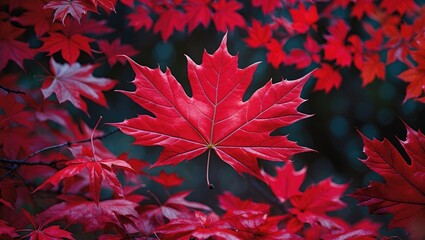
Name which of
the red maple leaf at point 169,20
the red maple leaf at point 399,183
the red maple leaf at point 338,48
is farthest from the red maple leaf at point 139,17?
the red maple leaf at point 399,183

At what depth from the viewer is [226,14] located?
6.23ft

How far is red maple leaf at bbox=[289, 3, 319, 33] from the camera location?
1.76 metres

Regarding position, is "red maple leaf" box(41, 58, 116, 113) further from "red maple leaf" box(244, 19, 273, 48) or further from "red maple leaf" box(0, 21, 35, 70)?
"red maple leaf" box(244, 19, 273, 48)

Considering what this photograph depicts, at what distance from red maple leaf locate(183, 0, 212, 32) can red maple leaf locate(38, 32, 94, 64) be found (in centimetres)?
58

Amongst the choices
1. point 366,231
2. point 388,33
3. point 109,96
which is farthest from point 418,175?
point 109,96

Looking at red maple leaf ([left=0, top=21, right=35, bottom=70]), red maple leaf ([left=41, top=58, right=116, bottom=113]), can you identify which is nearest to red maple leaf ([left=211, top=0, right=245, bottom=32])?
red maple leaf ([left=41, top=58, right=116, bottom=113])

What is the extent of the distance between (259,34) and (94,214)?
1199 millimetres

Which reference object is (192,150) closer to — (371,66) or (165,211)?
(165,211)

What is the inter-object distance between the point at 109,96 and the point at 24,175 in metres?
3.39

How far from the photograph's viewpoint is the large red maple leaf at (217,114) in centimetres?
108

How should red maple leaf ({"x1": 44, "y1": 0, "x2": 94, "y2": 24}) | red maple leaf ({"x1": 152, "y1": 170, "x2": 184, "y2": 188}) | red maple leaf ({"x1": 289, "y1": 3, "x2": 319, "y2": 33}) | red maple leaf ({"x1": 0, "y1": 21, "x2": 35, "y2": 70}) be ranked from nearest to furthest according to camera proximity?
red maple leaf ({"x1": 44, "y1": 0, "x2": 94, "y2": 24}), red maple leaf ({"x1": 0, "y1": 21, "x2": 35, "y2": 70}), red maple leaf ({"x1": 152, "y1": 170, "x2": 184, "y2": 188}), red maple leaf ({"x1": 289, "y1": 3, "x2": 319, "y2": 33})

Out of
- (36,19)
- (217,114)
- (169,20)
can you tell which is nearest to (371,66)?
(169,20)

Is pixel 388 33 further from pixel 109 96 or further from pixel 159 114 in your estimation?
pixel 109 96

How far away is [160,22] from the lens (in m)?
1.92
